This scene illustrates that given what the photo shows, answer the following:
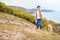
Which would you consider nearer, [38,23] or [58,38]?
[58,38]

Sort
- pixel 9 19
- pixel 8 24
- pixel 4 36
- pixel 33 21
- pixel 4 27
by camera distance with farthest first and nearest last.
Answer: pixel 33 21 → pixel 9 19 → pixel 8 24 → pixel 4 27 → pixel 4 36

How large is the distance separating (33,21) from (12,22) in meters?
2.79

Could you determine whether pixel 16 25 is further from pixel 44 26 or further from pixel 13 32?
pixel 44 26

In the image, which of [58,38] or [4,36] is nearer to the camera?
[4,36]

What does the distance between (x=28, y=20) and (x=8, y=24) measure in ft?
11.3

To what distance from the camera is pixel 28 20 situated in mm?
17688

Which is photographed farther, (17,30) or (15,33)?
(17,30)

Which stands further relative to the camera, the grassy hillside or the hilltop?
the hilltop

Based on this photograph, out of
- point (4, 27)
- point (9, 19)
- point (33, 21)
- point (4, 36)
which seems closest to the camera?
point (4, 36)

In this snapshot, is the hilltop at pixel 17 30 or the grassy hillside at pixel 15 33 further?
the hilltop at pixel 17 30

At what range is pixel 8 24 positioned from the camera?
1442cm

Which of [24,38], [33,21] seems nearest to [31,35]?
[24,38]


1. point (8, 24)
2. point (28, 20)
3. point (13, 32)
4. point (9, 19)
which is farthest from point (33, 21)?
point (13, 32)

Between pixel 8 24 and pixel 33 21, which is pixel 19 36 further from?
pixel 33 21
